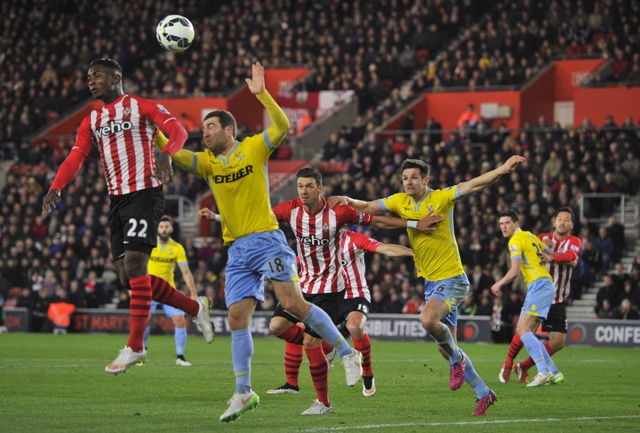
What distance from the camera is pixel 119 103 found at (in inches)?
382

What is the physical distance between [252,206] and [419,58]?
2653 centimetres

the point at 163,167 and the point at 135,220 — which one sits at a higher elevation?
the point at 163,167

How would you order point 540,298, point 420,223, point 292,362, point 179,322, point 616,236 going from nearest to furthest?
point 420,223 → point 292,362 → point 540,298 → point 179,322 → point 616,236

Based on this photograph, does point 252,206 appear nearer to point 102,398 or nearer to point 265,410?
point 265,410

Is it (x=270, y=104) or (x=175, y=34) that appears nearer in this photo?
(x=270, y=104)

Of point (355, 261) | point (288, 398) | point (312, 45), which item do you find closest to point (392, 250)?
point (355, 261)

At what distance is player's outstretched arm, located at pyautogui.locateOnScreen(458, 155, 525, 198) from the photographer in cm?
945

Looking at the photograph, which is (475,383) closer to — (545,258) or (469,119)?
(545,258)

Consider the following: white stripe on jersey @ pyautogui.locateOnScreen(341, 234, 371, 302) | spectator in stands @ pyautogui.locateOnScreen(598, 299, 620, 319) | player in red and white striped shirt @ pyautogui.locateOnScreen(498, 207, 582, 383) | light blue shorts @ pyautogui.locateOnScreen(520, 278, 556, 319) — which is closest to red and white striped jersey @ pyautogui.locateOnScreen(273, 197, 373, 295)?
white stripe on jersey @ pyautogui.locateOnScreen(341, 234, 371, 302)

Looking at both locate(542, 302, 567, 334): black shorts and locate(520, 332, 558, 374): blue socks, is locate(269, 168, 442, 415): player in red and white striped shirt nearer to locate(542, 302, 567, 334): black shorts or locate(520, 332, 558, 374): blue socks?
locate(520, 332, 558, 374): blue socks

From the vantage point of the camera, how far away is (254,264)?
28.7ft

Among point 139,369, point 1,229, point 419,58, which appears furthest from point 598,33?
point 139,369

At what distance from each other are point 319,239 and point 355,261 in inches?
58.1

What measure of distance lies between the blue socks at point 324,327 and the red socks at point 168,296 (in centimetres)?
193
